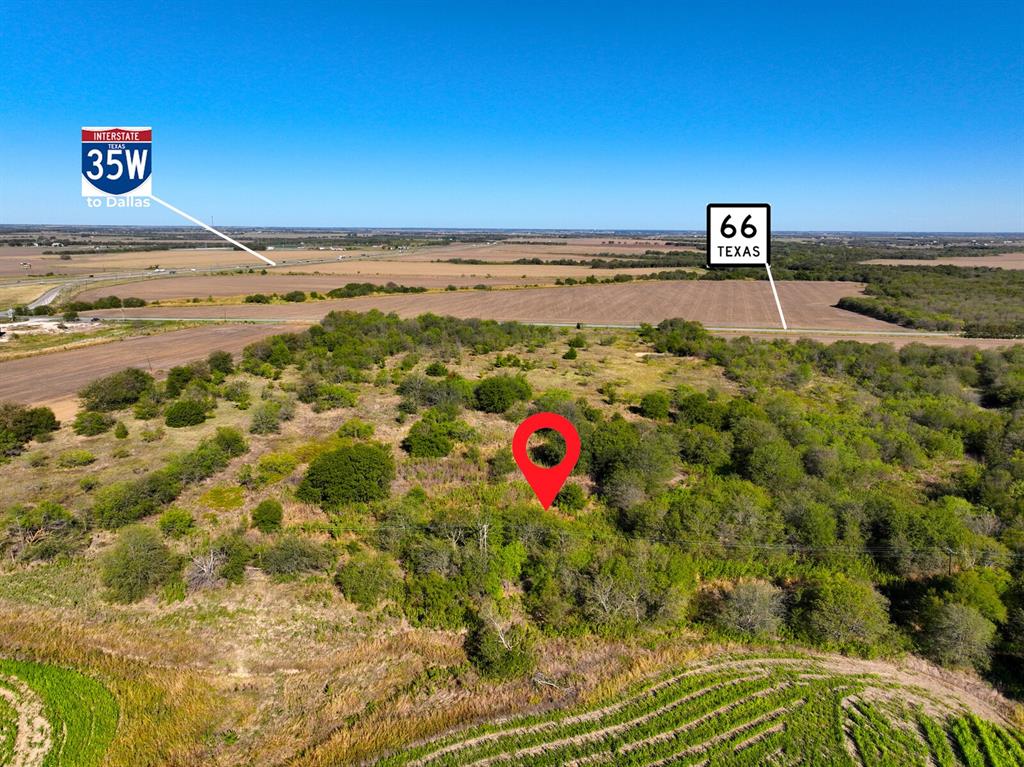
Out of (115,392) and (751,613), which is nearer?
(751,613)

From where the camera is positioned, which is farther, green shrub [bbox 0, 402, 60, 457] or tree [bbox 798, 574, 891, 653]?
green shrub [bbox 0, 402, 60, 457]

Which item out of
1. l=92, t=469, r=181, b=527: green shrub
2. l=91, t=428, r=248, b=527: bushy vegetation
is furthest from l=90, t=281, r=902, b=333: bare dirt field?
l=92, t=469, r=181, b=527: green shrub

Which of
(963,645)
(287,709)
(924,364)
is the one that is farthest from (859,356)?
(287,709)

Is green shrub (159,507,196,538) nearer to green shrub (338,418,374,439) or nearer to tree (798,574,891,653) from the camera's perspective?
green shrub (338,418,374,439)

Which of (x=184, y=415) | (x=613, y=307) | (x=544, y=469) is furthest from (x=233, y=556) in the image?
(x=613, y=307)

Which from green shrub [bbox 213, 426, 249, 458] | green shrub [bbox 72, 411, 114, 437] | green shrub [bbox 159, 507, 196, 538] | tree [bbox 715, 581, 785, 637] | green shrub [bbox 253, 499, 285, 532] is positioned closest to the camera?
tree [bbox 715, 581, 785, 637]

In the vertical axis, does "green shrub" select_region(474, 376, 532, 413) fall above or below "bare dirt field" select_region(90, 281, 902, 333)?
below

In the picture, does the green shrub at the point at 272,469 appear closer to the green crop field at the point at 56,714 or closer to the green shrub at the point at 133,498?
the green shrub at the point at 133,498

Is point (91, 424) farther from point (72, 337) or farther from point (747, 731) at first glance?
point (72, 337)
